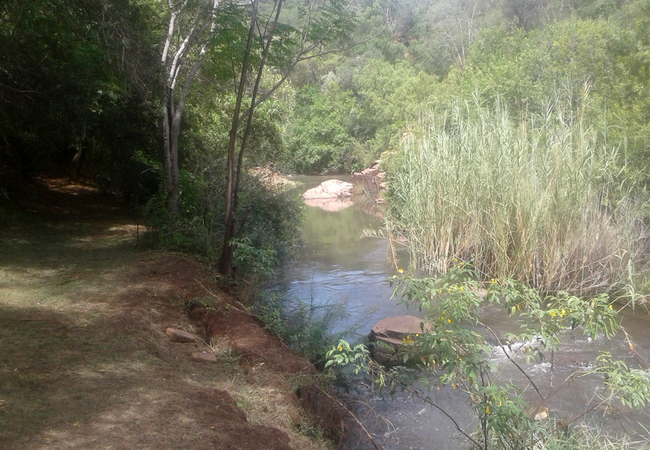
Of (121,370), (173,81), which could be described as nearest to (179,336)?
(121,370)

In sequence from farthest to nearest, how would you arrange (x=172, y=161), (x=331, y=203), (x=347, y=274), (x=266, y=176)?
1. (x=331, y=203)
2. (x=266, y=176)
3. (x=347, y=274)
4. (x=172, y=161)

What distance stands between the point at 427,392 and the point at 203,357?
2.54m

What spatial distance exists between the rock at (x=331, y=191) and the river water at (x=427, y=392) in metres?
11.9

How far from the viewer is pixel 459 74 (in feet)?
90.5

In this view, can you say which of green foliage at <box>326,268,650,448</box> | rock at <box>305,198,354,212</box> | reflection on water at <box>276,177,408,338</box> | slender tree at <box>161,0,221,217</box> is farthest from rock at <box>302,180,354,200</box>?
green foliage at <box>326,268,650,448</box>

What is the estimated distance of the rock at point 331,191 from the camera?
2658cm

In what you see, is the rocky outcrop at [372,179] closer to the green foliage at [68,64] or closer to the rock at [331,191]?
the rock at [331,191]

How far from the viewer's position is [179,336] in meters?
5.43

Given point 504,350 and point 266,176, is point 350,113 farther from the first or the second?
point 504,350

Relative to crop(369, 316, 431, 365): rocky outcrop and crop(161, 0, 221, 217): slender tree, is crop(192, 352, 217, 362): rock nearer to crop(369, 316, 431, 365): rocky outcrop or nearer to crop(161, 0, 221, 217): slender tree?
crop(369, 316, 431, 365): rocky outcrop

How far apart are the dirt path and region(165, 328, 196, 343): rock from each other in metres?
0.09

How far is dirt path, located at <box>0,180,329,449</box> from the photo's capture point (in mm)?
3463

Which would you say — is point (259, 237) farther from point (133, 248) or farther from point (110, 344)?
point (110, 344)

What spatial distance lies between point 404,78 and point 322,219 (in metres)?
14.2
